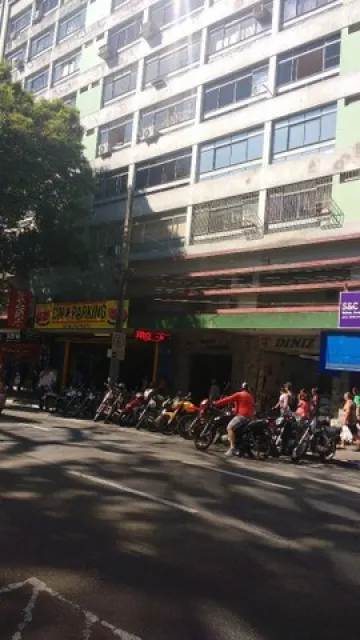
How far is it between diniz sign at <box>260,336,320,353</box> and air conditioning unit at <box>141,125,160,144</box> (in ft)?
36.0

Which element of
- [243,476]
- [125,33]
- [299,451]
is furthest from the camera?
[125,33]

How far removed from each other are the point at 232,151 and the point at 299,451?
15.1 meters

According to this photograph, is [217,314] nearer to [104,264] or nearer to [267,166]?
[267,166]

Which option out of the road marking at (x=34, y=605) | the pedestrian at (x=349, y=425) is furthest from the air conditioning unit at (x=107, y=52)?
the road marking at (x=34, y=605)

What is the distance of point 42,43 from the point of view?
37562mm

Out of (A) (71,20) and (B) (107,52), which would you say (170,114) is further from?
(A) (71,20)

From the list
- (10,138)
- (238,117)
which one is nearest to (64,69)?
(10,138)

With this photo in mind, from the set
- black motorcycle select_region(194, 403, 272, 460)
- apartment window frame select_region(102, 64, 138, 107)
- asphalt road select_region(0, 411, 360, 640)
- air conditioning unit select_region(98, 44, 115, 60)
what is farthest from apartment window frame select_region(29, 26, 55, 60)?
asphalt road select_region(0, 411, 360, 640)

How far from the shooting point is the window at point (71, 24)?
113 ft

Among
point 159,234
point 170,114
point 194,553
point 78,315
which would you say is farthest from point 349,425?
point 170,114

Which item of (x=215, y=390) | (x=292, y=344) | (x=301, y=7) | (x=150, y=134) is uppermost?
(x=301, y=7)

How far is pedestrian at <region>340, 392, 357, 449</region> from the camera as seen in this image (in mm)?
16953

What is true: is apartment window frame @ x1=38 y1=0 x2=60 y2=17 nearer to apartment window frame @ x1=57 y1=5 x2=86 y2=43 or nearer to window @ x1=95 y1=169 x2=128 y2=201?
apartment window frame @ x1=57 y1=5 x2=86 y2=43

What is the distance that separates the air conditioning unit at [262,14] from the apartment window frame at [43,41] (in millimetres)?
15848
